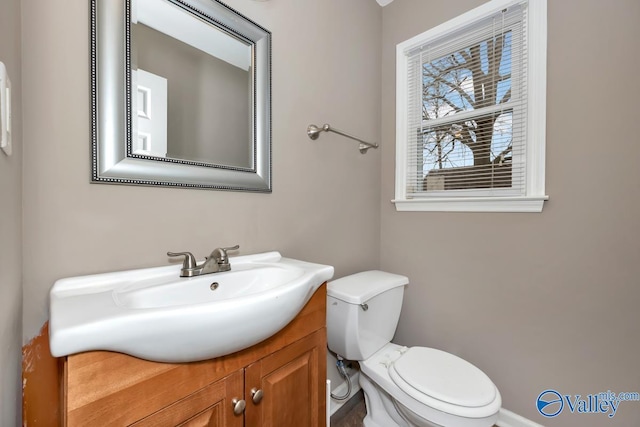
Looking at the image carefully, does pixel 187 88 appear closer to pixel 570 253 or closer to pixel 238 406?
pixel 238 406

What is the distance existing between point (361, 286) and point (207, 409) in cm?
82

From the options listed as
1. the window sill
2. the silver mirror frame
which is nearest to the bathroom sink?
the silver mirror frame

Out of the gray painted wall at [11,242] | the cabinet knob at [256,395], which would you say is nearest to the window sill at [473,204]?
the cabinet knob at [256,395]

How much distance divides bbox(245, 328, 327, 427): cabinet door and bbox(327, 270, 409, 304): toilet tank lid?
303mm

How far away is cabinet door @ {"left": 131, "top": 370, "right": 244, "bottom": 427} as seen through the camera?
560mm

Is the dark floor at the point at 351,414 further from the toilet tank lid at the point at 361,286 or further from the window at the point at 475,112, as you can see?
the window at the point at 475,112

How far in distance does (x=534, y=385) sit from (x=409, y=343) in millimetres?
598

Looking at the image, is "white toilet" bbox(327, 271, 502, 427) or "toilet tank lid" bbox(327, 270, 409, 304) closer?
"white toilet" bbox(327, 271, 502, 427)

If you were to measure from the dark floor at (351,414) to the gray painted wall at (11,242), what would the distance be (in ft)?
4.16

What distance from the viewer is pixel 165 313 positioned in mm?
495

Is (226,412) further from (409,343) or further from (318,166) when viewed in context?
(409,343)

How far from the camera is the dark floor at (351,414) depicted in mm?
1398

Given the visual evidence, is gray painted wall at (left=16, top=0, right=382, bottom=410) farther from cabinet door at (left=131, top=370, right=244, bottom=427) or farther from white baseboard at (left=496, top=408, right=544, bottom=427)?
white baseboard at (left=496, top=408, right=544, bottom=427)

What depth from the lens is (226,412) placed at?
0.65 meters
